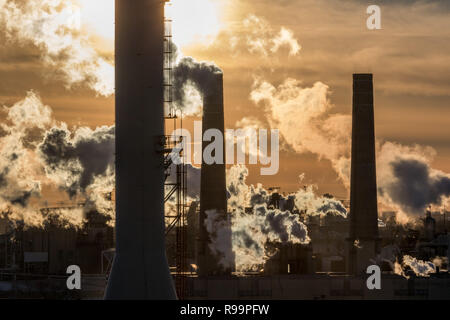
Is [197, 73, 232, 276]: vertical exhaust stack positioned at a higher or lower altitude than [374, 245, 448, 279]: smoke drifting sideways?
higher

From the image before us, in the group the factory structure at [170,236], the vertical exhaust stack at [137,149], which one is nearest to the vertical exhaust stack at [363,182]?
the factory structure at [170,236]

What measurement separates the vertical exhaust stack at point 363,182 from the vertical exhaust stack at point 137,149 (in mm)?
46950

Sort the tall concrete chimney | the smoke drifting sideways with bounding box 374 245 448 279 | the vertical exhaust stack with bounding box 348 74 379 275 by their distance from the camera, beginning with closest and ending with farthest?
1. the tall concrete chimney
2. the vertical exhaust stack with bounding box 348 74 379 275
3. the smoke drifting sideways with bounding box 374 245 448 279

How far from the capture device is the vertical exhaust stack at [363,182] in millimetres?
86188

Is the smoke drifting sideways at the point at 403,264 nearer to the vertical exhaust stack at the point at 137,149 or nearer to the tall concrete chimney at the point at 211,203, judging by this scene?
the tall concrete chimney at the point at 211,203

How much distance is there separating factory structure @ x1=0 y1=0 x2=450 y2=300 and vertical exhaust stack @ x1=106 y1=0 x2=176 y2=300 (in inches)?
1.9

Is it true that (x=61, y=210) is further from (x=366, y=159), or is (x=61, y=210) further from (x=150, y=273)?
(x=150, y=273)

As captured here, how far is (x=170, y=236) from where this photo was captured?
111062 millimetres

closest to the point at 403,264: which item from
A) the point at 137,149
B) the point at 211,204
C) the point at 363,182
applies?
the point at 363,182

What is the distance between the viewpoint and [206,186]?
8550 cm

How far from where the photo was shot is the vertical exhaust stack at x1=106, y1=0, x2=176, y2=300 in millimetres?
41812

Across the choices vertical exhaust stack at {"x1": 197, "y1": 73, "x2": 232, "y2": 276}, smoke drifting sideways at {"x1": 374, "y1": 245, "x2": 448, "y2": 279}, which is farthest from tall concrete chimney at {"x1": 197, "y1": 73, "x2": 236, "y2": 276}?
smoke drifting sideways at {"x1": 374, "y1": 245, "x2": 448, "y2": 279}

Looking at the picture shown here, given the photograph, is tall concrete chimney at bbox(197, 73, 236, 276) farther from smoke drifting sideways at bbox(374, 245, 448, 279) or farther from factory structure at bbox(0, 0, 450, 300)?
smoke drifting sideways at bbox(374, 245, 448, 279)
